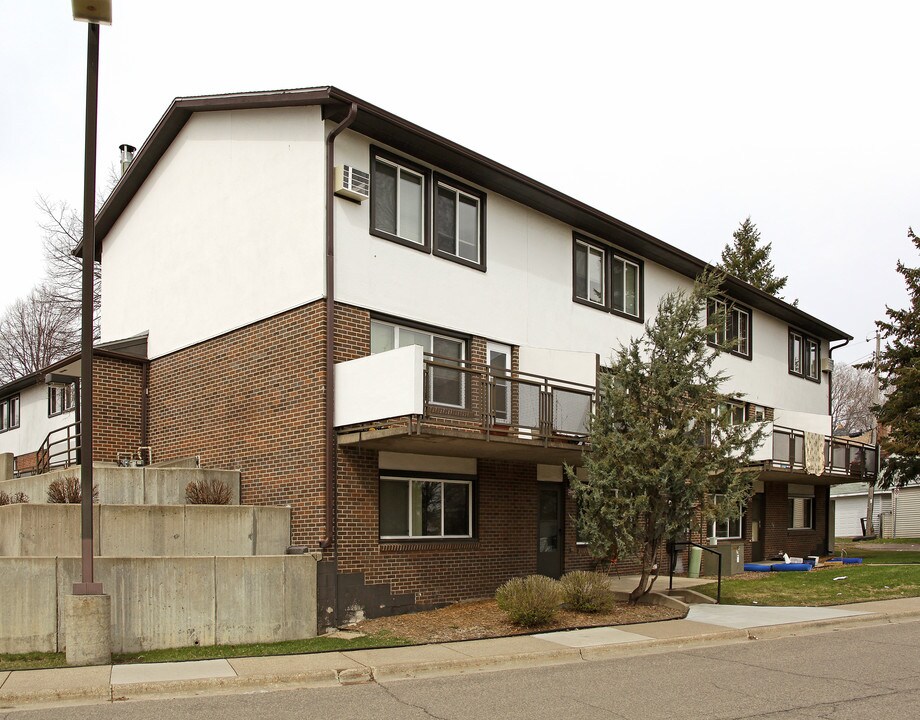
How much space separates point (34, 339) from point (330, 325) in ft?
125

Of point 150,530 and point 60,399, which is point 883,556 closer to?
point 150,530

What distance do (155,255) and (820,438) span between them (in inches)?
739

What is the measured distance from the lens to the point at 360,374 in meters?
13.9

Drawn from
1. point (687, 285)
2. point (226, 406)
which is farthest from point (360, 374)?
point (687, 285)

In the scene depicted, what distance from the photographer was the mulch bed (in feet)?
41.4

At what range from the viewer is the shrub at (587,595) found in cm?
1413

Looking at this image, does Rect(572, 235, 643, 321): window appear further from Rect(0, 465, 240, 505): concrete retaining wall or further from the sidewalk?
Rect(0, 465, 240, 505): concrete retaining wall

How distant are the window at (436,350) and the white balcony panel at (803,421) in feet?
43.3

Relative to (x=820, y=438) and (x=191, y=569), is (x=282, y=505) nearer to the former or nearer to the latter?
(x=191, y=569)

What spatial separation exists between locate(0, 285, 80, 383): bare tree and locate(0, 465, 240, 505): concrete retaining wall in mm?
27251

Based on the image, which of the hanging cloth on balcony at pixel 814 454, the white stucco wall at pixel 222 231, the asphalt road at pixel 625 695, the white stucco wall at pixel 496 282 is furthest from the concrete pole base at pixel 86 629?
the hanging cloth on balcony at pixel 814 454

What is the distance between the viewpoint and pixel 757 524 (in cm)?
2642

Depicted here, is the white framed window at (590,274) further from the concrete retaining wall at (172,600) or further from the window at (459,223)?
the concrete retaining wall at (172,600)

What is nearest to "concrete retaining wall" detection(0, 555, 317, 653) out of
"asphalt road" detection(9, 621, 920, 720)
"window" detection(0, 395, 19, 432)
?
"asphalt road" detection(9, 621, 920, 720)
